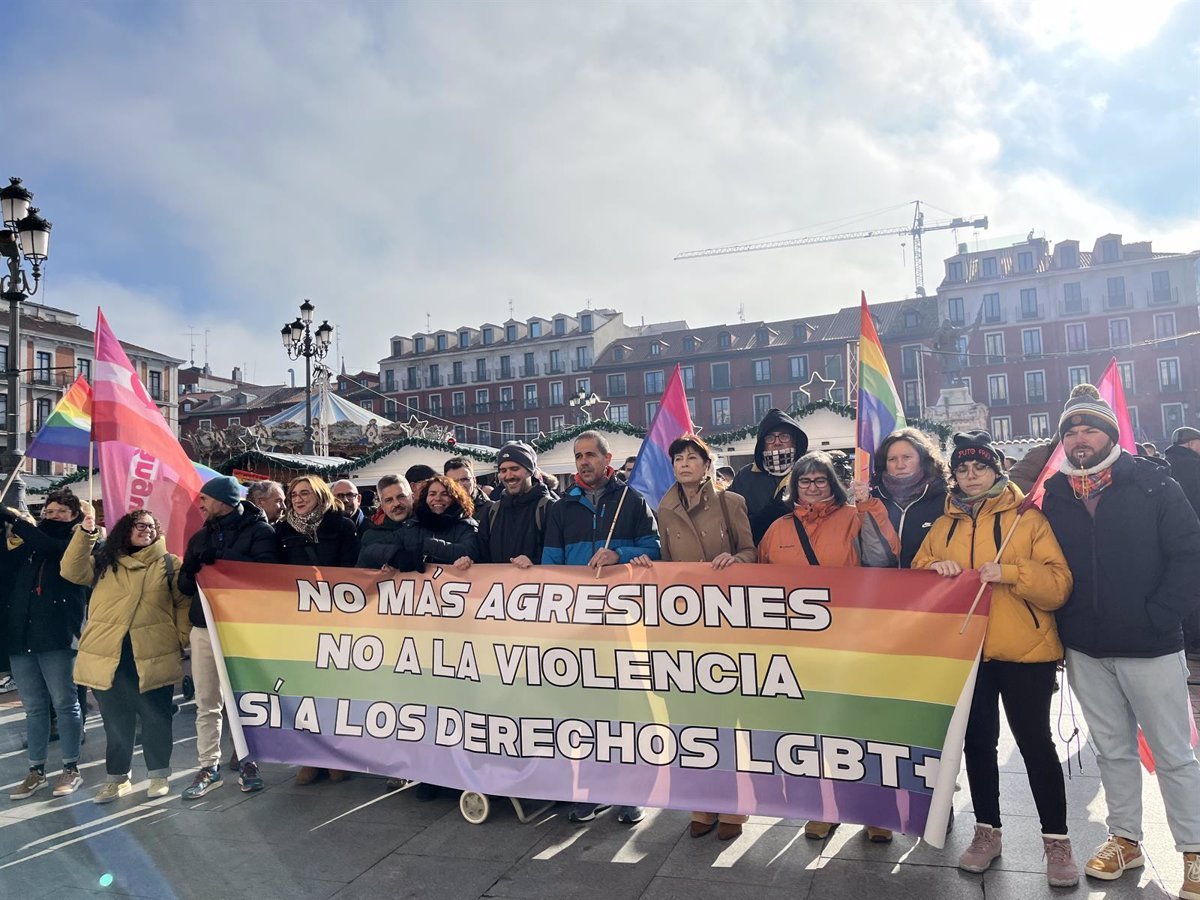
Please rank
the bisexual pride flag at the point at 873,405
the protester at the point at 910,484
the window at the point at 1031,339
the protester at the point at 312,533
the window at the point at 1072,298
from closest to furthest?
the protester at the point at 910,484 → the protester at the point at 312,533 → the bisexual pride flag at the point at 873,405 → the window at the point at 1072,298 → the window at the point at 1031,339

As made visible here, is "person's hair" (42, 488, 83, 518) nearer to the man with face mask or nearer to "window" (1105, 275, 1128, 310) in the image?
the man with face mask

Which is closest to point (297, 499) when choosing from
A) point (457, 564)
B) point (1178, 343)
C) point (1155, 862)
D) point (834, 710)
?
point (457, 564)

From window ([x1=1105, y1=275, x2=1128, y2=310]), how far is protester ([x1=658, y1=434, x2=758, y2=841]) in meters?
54.3

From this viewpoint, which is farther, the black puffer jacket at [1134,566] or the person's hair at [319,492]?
the person's hair at [319,492]

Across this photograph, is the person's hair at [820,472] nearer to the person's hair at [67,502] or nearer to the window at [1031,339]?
the person's hair at [67,502]

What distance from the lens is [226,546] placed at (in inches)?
201

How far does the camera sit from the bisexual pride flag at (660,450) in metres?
6.63

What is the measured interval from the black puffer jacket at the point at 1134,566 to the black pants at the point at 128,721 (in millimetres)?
4885

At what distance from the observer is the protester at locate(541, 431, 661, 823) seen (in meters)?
4.46

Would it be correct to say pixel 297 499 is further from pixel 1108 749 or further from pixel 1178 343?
pixel 1178 343

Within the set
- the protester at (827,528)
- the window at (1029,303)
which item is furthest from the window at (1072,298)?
the protester at (827,528)

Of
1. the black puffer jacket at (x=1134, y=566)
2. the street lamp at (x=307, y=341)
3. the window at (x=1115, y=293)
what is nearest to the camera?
the black puffer jacket at (x=1134, y=566)

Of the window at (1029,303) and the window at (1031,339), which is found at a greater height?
the window at (1029,303)

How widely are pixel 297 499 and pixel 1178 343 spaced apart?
54.7 m
